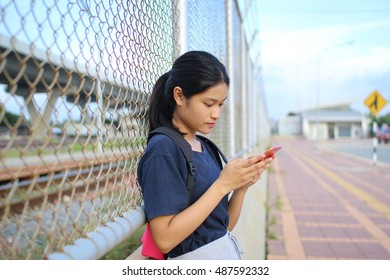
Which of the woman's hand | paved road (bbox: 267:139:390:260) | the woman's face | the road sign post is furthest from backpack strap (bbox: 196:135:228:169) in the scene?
the road sign post

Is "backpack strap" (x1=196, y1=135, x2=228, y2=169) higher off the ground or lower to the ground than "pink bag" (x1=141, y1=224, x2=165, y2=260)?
higher

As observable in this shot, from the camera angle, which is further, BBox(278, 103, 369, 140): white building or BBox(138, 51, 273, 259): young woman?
BBox(278, 103, 369, 140): white building

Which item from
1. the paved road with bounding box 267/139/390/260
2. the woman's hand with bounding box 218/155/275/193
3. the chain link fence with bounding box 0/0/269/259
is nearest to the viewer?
the chain link fence with bounding box 0/0/269/259

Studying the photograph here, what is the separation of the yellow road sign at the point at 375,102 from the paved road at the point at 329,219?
166 inches

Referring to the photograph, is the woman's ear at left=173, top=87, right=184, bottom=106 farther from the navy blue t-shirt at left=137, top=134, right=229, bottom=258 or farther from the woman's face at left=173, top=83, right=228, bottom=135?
the navy blue t-shirt at left=137, top=134, right=229, bottom=258

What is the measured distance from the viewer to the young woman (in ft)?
3.86

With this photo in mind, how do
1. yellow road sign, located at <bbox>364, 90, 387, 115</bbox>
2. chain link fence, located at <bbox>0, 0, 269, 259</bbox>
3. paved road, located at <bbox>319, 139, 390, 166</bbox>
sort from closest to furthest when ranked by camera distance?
chain link fence, located at <bbox>0, 0, 269, 259</bbox>
yellow road sign, located at <bbox>364, 90, 387, 115</bbox>
paved road, located at <bbox>319, 139, 390, 166</bbox>

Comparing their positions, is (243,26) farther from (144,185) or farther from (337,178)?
(337,178)

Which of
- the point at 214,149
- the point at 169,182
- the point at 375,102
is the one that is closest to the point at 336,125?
the point at 375,102

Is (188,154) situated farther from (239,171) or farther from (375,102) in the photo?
(375,102)

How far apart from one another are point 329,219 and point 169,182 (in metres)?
4.89

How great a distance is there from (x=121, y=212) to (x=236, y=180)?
40 cm

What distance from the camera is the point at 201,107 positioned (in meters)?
1.36
